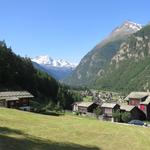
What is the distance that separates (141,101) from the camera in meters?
139

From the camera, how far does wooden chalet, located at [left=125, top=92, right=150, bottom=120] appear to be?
134 m

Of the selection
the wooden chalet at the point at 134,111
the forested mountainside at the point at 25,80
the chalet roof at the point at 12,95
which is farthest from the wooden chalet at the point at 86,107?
the chalet roof at the point at 12,95

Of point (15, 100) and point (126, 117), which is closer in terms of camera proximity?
point (15, 100)

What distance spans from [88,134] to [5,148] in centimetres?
1865

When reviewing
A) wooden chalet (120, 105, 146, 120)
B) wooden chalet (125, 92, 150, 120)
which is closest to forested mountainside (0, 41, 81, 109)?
wooden chalet (120, 105, 146, 120)

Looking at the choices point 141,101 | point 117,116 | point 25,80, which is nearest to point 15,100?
point 117,116

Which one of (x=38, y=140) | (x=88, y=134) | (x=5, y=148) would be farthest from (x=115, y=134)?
(x=5, y=148)

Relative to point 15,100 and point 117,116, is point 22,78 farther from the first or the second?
point 15,100

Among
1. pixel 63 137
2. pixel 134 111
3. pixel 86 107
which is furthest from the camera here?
pixel 86 107

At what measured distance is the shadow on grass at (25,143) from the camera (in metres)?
37.8

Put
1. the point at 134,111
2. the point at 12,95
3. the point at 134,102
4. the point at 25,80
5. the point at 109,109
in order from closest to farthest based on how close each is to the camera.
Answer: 1. the point at 12,95
2. the point at 134,111
3. the point at 109,109
4. the point at 134,102
5. the point at 25,80

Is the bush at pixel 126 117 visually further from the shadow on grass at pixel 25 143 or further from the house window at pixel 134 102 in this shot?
the shadow on grass at pixel 25 143

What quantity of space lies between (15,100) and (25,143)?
62.7 metres

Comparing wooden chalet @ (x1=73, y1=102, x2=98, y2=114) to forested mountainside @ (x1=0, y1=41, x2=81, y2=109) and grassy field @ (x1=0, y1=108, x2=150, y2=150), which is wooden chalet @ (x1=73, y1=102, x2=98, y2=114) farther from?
grassy field @ (x1=0, y1=108, x2=150, y2=150)
